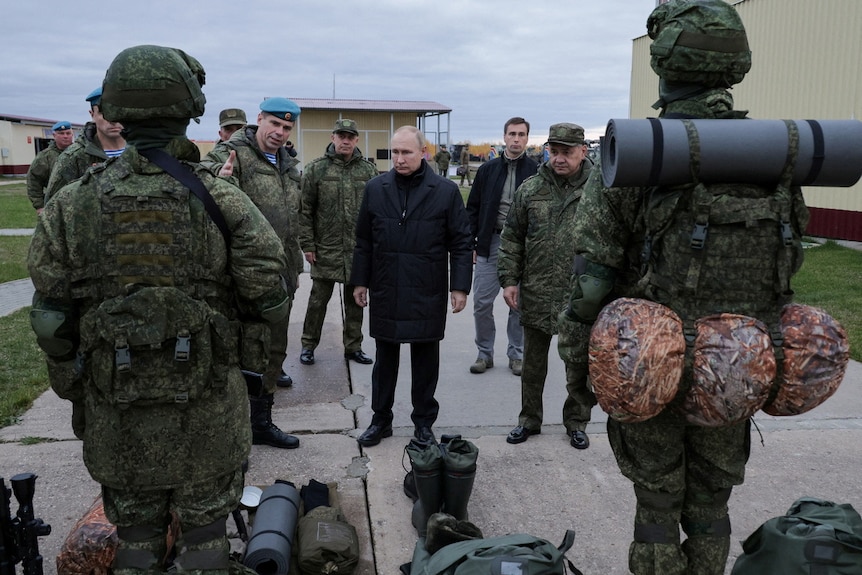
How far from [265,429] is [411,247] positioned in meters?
1.44

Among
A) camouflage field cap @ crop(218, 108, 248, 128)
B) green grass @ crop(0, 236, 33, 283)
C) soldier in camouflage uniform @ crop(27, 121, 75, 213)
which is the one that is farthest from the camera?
green grass @ crop(0, 236, 33, 283)

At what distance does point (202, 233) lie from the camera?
250 centimetres

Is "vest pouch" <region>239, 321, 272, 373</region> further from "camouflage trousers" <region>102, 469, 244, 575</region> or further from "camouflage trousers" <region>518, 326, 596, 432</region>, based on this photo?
"camouflage trousers" <region>518, 326, 596, 432</region>

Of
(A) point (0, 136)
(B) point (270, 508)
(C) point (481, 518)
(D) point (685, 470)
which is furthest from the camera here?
(A) point (0, 136)

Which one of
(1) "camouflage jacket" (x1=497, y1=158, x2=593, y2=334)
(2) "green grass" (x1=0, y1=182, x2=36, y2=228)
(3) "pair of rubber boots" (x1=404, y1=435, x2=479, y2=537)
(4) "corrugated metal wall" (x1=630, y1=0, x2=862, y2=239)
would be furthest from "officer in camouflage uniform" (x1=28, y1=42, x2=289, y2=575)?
(2) "green grass" (x1=0, y1=182, x2=36, y2=228)

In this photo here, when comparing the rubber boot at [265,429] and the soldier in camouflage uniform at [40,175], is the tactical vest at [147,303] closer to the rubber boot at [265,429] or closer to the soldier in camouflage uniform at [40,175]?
the rubber boot at [265,429]

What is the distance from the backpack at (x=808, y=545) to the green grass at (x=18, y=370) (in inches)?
179

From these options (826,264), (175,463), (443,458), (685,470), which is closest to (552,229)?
(443,458)

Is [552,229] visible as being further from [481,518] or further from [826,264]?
[826,264]

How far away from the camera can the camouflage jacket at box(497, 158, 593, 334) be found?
181 inches

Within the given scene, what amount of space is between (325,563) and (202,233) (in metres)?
1.49

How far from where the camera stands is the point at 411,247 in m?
4.40

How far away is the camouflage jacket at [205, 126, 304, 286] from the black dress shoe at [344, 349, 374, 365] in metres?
1.57

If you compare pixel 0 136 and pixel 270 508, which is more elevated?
pixel 0 136
